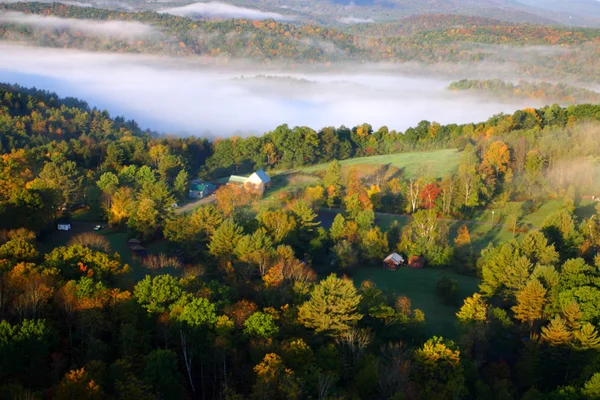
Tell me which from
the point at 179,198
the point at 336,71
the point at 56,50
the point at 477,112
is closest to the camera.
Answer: the point at 179,198

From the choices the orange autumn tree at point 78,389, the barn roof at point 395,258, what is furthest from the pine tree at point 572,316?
the orange autumn tree at point 78,389

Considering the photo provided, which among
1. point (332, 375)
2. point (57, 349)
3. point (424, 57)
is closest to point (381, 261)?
point (332, 375)

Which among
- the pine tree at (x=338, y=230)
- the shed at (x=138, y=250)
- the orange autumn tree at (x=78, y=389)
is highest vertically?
the orange autumn tree at (x=78, y=389)

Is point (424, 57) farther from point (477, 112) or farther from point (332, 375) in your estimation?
point (332, 375)

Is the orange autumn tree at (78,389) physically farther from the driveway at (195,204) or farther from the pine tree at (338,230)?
→ the driveway at (195,204)

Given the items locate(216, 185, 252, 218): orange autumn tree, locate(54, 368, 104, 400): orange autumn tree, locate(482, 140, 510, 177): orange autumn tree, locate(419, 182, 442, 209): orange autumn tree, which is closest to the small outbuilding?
locate(216, 185, 252, 218): orange autumn tree

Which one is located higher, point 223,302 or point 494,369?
point 223,302
